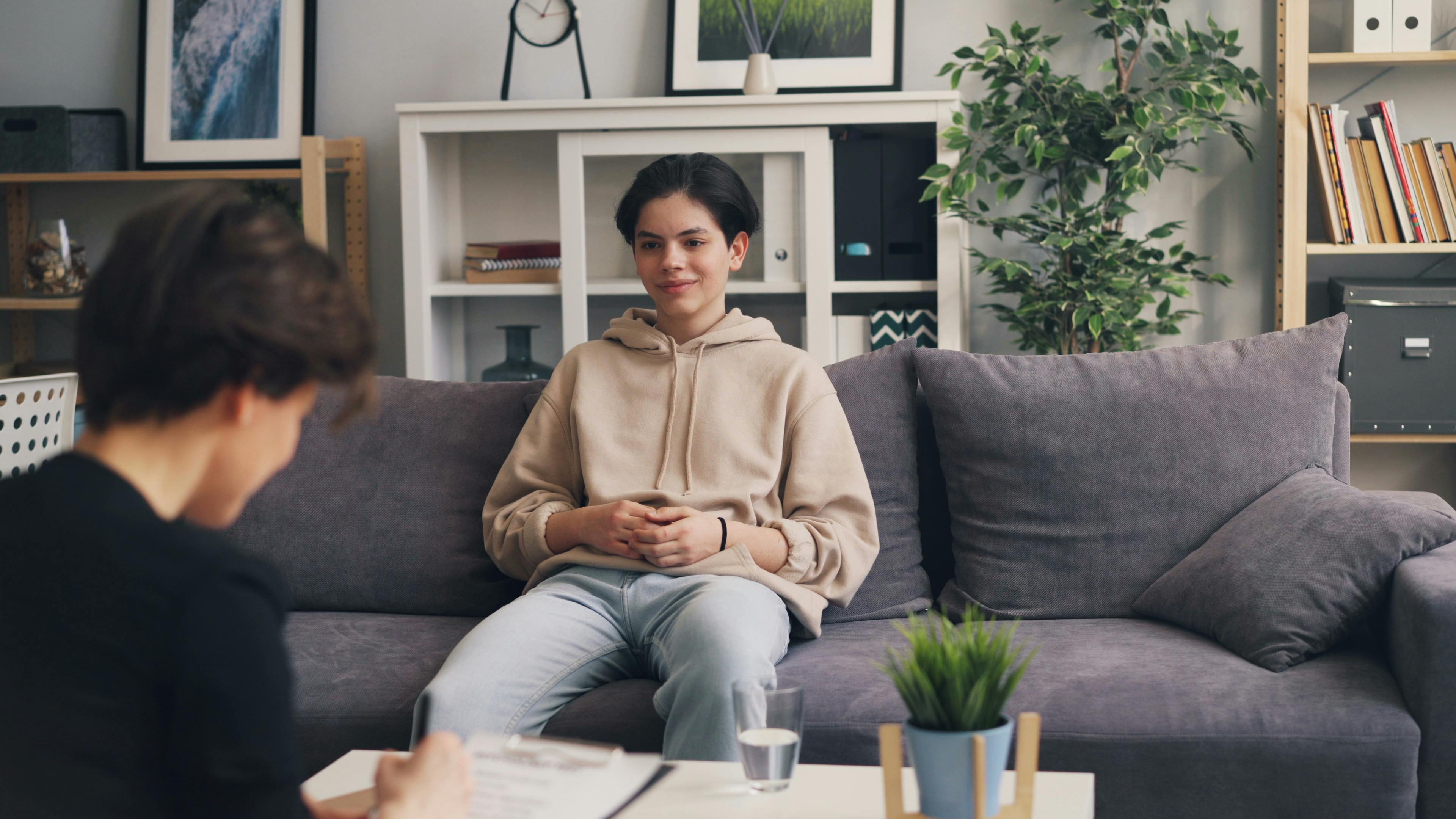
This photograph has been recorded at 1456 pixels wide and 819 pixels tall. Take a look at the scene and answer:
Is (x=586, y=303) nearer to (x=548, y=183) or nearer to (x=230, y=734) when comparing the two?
(x=548, y=183)

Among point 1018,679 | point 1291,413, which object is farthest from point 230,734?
point 1291,413

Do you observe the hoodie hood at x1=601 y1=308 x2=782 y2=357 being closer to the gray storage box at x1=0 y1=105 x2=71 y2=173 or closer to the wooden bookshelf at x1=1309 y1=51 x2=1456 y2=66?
the wooden bookshelf at x1=1309 y1=51 x2=1456 y2=66

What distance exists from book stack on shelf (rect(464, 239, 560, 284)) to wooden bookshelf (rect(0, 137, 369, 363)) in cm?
35

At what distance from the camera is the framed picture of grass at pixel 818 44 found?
2803 mm

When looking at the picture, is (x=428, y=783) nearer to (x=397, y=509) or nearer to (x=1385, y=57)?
(x=397, y=509)

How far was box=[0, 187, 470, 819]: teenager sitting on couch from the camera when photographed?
22.9 inches

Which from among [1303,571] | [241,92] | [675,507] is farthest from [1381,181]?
[241,92]

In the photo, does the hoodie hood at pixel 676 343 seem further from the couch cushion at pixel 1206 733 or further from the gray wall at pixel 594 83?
the gray wall at pixel 594 83

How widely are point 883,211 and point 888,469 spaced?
103cm

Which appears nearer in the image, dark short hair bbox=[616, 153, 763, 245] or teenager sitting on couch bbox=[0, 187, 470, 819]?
teenager sitting on couch bbox=[0, 187, 470, 819]

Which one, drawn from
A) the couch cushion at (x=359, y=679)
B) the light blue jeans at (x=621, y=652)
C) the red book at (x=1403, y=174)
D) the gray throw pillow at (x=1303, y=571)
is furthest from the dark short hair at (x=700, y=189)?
the red book at (x=1403, y=174)

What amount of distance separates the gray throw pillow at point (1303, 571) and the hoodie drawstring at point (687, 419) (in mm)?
729

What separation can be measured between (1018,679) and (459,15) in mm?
2683

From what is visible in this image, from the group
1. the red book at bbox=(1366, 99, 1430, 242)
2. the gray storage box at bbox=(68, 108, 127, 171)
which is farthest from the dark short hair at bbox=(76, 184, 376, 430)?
the gray storage box at bbox=(68, 108, 127, 171)
